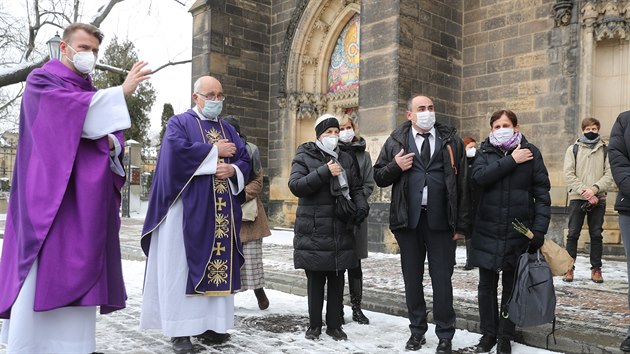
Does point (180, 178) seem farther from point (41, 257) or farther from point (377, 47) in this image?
point (377, 47)

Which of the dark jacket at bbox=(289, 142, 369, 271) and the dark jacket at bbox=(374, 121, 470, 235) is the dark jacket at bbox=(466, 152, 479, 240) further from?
the dark jacket at bbox=(289, 142, 369, 271)

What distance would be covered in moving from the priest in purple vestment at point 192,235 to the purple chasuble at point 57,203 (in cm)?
66

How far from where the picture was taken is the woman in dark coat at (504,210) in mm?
3795

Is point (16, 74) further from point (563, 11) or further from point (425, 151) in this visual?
point (425, 151)

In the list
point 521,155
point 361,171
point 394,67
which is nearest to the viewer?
point 521,155

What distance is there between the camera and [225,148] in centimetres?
409

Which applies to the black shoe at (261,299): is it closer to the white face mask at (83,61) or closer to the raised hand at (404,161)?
the raised hand at (404,161)

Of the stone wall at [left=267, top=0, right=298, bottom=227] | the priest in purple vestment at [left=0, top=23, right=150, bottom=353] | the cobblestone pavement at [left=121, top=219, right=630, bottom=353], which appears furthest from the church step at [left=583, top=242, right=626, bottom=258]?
the priest in purple vestment at [left=0, top=23, right=150, bottom=353]

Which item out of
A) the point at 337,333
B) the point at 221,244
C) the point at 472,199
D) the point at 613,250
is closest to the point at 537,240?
the point at 472,199

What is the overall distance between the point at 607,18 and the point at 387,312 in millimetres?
6590

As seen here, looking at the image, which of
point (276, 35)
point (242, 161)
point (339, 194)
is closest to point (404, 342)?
point (339, 194)

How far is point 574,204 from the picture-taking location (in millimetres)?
A: 6773

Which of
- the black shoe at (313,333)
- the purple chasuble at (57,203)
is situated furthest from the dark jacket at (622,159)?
the purple chasuble at (57,203)

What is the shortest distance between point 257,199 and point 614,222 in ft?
20.6
